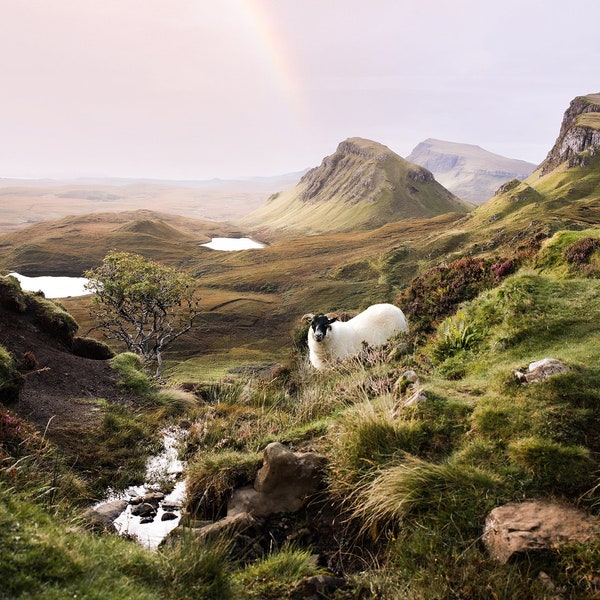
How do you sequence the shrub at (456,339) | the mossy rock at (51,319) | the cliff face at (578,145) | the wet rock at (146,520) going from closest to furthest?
1. the wet rock at (146,520)
2. the shrub at (456,339)
3. the mossy rock at (51,319)
4. the cliff face at (578,145)

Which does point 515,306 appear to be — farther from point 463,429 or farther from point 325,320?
point 325,320

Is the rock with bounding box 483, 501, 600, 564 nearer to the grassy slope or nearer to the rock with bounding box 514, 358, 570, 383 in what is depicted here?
the grassy slope

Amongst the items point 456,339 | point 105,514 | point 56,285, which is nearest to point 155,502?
point 105,514

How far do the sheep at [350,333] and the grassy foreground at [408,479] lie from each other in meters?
6.13

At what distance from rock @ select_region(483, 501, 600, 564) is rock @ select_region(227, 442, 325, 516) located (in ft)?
9.93

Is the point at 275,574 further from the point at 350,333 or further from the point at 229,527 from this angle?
the point at 350,333

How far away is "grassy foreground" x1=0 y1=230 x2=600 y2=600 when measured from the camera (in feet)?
15.5

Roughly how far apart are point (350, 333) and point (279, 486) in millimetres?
11458

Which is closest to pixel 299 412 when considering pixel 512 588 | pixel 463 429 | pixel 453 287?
pixel 463 429

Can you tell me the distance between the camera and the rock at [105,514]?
6941 mm

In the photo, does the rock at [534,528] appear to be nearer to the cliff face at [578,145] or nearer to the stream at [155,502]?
the stream at [155,502]

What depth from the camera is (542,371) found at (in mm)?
7609

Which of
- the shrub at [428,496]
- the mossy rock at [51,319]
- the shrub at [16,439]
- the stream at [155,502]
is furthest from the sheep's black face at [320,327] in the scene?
the shrub at [428,496]

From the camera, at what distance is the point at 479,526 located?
5.56m
